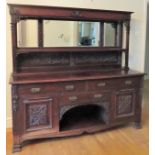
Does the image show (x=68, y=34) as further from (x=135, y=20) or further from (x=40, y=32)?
(x=135, y=20)

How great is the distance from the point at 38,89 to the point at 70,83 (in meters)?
0.39

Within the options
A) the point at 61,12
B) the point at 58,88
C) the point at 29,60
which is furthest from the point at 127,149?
the point at 61,12

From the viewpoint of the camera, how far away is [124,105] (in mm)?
2943

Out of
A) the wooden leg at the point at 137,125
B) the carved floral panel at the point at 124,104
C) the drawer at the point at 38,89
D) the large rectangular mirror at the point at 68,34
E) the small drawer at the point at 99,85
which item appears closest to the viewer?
the drawer at the point at 38,89

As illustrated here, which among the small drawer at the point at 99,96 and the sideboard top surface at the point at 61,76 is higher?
the sideboard top surface at the point at 61,76

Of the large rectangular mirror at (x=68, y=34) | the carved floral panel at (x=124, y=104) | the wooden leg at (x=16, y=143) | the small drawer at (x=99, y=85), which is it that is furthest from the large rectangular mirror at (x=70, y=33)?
the wooden leg at (x=16, y=143)

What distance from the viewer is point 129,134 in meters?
2.91

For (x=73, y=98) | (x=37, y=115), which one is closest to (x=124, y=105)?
(x=73, y=98)

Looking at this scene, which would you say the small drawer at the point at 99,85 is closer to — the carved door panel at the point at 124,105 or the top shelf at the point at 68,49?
the carved door panel at the point at 124,105

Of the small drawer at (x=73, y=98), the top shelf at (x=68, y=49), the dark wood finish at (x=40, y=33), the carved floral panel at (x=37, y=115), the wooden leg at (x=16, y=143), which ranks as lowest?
the wooden leg at (x=16, y=143)

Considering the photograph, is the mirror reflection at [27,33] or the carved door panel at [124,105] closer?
the mirror reflection at [27,33]

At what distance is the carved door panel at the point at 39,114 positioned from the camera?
246 cm
